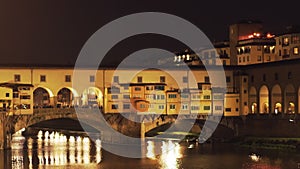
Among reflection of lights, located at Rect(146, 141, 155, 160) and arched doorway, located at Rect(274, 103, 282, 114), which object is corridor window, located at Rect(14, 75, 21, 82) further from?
arched doorway, located at Rect(274, 103, 282, 114)

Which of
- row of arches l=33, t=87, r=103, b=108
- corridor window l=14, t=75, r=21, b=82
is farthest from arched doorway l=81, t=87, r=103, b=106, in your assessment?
corridor window l=14, t=75, r=21, b=82

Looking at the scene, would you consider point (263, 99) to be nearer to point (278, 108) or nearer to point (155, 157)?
point (278, 108)

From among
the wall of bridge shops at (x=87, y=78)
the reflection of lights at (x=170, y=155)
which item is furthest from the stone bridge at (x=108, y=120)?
the reflection of lights at (x=170, y=155)

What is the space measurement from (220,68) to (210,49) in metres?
24.3

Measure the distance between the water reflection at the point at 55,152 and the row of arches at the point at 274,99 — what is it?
1427 cm

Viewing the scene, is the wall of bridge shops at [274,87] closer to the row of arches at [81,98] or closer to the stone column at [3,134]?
the row of arches at [81,98]

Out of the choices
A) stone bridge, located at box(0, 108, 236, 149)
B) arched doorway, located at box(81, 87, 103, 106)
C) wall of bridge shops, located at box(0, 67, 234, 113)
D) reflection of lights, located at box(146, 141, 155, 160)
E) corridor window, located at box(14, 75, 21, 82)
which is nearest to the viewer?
reflection of lights, located at box(146, 141, 155, 160)

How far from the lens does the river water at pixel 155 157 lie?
39500 millimetres

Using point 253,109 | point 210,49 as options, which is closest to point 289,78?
point 253,109

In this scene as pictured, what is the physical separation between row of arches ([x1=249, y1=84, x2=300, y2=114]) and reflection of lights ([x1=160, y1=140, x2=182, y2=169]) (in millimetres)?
10389

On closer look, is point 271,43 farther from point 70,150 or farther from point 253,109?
point 70,150

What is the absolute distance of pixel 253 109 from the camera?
197 ft

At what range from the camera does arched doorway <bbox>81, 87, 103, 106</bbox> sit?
185 ft

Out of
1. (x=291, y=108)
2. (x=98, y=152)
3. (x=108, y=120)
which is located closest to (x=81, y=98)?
(x=108, y=120)
